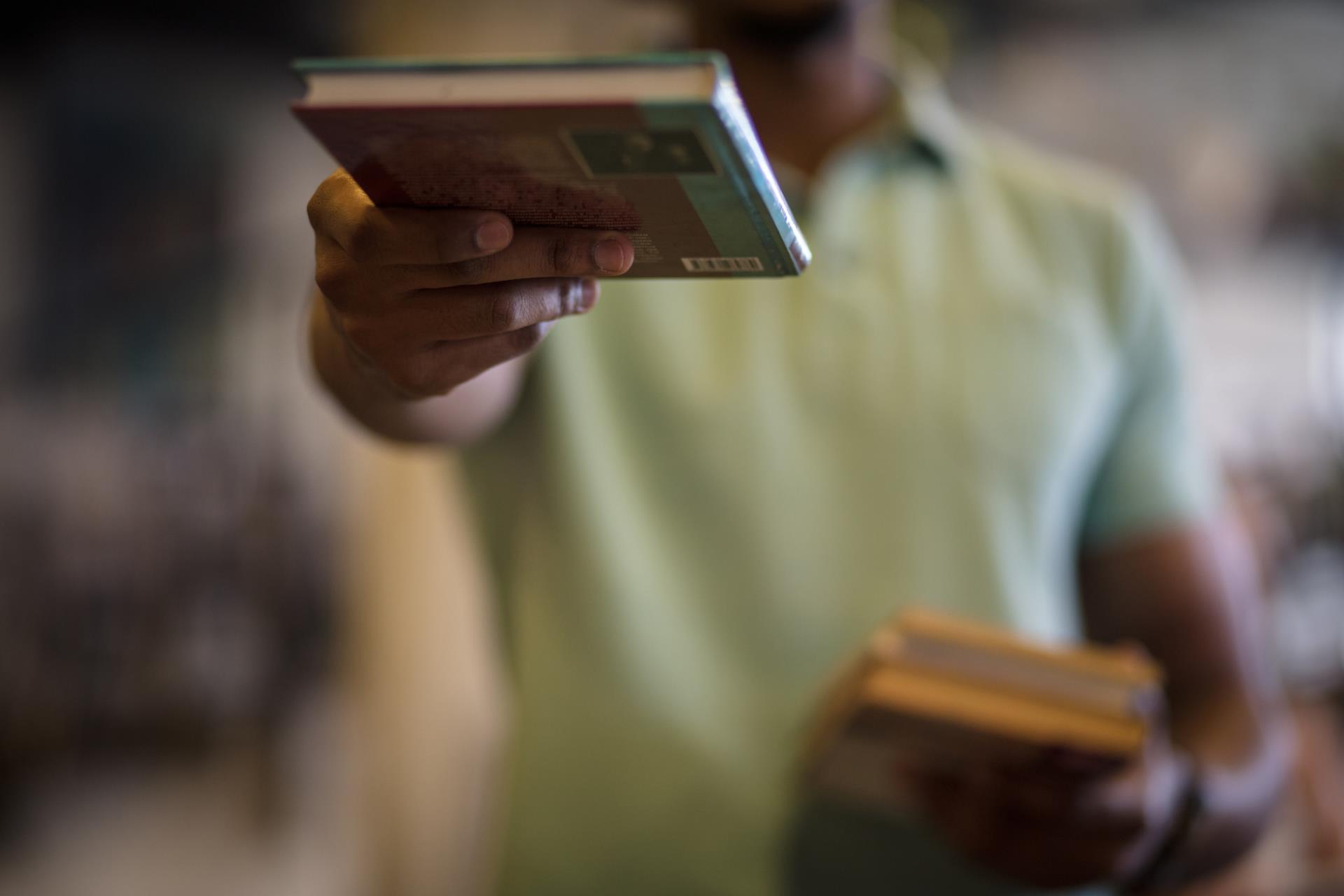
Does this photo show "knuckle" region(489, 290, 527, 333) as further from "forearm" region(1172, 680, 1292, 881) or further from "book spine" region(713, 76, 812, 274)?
"forearm" region(1172, 680, 1292, 881)

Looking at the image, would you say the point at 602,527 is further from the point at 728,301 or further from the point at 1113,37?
the point at 1113,37

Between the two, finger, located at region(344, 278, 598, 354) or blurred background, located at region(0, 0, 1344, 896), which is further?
blurred background, located at region(0, 0, 1344, 896)

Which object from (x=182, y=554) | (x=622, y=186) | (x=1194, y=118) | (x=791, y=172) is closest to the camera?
(x=622, y=186)

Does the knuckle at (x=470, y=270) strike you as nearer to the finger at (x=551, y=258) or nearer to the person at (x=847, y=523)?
the finger at (x=551, y=258)

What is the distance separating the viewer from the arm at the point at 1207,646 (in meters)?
0.89

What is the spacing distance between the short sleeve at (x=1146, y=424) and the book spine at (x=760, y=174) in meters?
0.68

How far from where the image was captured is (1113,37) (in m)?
2.63

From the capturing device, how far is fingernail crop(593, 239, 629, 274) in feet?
1.08

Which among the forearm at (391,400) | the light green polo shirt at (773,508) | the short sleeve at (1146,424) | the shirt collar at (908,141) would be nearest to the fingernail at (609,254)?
the forearm at (391,400)

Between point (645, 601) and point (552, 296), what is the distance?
1.68 feet

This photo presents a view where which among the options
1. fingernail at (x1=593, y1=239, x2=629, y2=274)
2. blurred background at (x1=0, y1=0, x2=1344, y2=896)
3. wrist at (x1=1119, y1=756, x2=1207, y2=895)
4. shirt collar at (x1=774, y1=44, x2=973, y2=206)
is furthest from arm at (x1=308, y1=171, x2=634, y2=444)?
blurred background at (x1=0, y1=0, x2=1344, y2=896)

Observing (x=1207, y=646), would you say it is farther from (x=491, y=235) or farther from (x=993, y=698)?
(x=491, y=235)

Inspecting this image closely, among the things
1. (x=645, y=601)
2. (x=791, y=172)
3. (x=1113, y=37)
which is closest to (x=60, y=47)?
(x=791, y=172)

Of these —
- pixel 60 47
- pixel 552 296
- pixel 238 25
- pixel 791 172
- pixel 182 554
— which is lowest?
pixel 182 554
